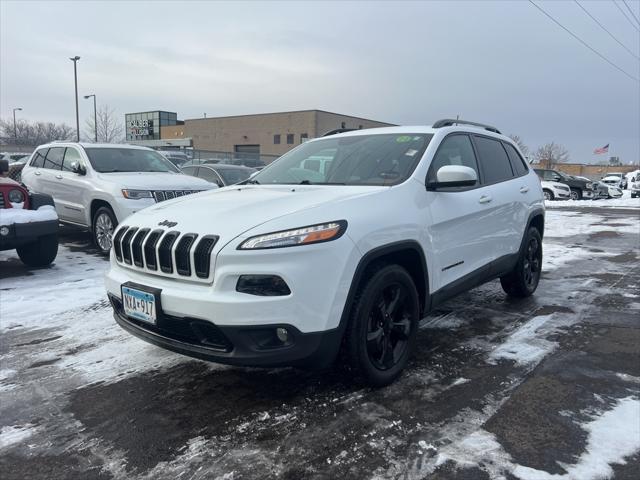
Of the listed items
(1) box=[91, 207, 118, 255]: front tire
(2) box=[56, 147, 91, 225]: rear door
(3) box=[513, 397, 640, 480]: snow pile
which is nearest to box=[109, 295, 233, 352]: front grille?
(3) box=[513, 397, 640, 480]: snow pile

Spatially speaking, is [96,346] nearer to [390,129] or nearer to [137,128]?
[390,129]

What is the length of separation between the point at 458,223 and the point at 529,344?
121 cm

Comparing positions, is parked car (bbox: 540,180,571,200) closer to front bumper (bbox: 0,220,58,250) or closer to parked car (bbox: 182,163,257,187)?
parked car (bbox: 182,163,257,187)

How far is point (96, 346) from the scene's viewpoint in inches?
163

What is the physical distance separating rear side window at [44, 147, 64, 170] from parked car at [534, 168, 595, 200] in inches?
804

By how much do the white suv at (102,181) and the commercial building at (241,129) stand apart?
44564 mm

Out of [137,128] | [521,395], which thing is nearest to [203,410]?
[521,395]

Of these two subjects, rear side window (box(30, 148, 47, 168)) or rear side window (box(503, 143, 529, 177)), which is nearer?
rear side window (box(503, 143, 529, 177))

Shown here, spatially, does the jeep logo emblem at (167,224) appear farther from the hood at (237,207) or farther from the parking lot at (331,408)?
the parking lot at (331,408)

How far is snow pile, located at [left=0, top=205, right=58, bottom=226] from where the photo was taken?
5.99 meters

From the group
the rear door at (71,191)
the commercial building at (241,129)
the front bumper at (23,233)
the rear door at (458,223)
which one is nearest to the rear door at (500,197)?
the rear door at (458,223)

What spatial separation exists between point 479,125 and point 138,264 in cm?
Result: 354

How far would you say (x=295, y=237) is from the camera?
9.19 feet

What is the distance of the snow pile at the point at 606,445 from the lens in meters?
2.47
